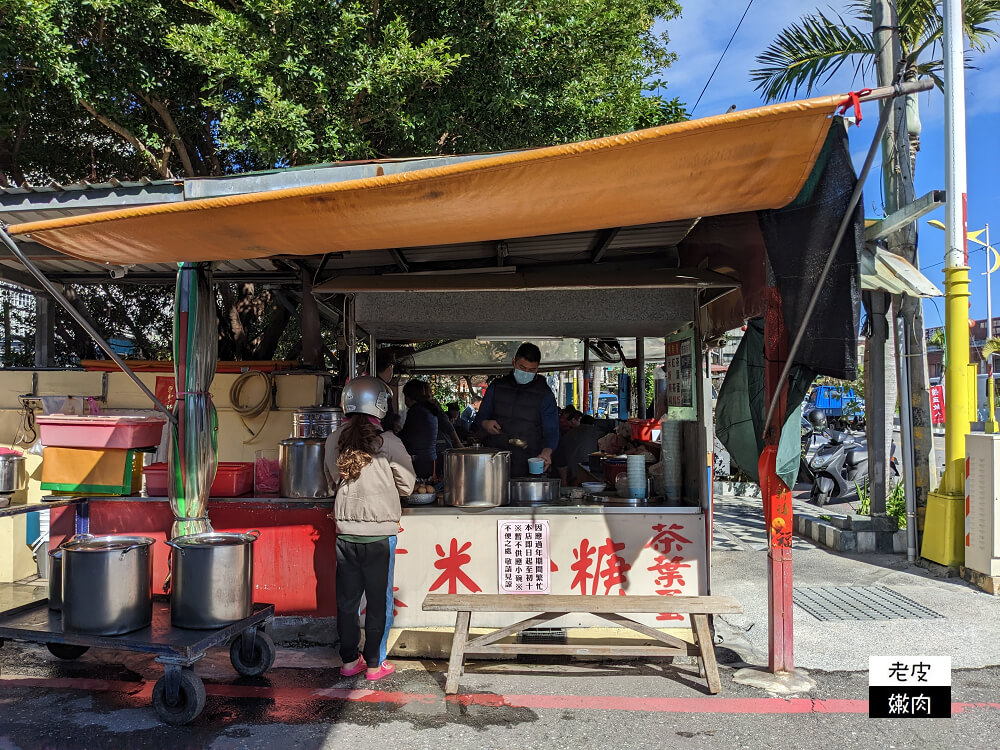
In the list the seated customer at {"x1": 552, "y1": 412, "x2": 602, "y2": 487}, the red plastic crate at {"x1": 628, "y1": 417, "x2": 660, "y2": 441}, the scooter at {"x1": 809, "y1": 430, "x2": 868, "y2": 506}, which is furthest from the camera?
the scooter at {"x1": 809, "y1": 430, "x2": 868, "y2": 506}

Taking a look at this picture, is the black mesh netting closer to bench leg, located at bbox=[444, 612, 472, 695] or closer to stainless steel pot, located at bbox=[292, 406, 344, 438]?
bench leg, located at bbox=[444, 612, 472, 695]

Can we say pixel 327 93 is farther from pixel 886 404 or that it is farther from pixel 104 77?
Answer: pixel 886 404

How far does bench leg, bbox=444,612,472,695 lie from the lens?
4230 mm

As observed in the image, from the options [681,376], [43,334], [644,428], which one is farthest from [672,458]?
[43,334]

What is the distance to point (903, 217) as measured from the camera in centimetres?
472

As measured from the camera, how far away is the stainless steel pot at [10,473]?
17.0 feet

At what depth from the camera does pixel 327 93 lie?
8.32 m

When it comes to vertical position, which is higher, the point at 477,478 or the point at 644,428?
the point at 644,428

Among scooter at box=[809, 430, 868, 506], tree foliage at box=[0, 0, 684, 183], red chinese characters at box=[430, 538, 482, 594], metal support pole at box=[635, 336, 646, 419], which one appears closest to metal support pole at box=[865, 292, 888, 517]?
metal support pole at box=[635, 336, 646, 419]

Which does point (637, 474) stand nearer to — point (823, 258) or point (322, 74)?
point (823, 258)

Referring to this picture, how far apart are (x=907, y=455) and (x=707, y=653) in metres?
4.30

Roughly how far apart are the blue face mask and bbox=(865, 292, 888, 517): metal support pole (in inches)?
166

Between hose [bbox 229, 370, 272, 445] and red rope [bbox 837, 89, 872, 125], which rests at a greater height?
red rope [bbox 837, 89, 872, 125]

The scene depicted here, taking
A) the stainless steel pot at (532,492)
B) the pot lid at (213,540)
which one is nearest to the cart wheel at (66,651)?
the pot lid at (213,540)
